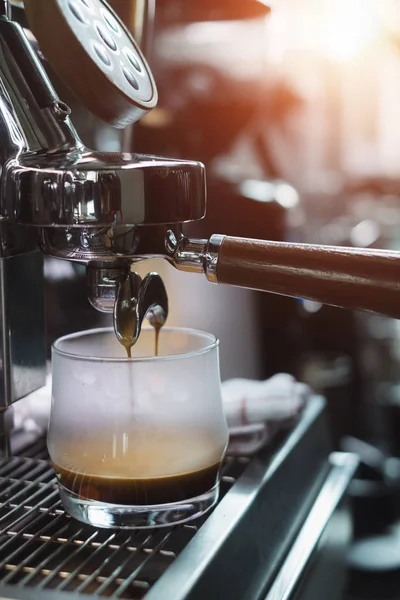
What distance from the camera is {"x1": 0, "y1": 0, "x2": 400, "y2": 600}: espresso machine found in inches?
13.5

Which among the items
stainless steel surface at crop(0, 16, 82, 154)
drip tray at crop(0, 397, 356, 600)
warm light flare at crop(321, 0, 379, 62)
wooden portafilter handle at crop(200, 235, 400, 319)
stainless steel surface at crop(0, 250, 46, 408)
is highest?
warm light flare at crop(321, 0, 379, 62)

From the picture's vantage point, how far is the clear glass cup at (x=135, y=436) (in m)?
0.38

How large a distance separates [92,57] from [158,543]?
239mm

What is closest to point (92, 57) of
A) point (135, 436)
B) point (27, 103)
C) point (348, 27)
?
point (27, 103)

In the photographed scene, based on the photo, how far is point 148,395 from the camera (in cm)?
38

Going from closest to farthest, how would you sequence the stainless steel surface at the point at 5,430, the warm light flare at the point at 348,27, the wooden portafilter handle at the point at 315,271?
the wooden portafilter handle at the point at 315,271
the stainless steel surface at the point at 5,430
the warm light flare at the point at 348,27

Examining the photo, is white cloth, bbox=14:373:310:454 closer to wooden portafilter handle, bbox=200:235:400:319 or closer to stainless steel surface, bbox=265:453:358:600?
stainless steel surface, bbox=265:453:358:600

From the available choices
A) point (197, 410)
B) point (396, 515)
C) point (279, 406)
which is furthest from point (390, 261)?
point (396, 515)

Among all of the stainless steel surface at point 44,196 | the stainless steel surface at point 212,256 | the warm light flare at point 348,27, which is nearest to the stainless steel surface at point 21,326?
the stainless steel surface at point 44,196

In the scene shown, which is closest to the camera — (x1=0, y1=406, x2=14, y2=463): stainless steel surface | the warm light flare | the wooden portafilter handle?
the wooden portafilter handle

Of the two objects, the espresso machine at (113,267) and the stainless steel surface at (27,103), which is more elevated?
the stainless steel surface at (27,103)

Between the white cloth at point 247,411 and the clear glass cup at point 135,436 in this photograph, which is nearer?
the clear glass cup at point 135,436

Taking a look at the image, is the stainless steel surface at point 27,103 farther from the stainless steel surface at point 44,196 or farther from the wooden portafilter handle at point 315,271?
the wooden portafilter handle at point 315,271

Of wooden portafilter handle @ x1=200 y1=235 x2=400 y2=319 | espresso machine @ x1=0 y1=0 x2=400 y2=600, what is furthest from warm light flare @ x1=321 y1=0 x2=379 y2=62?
wooden portafilter handle @ x1=200 y1=235 x2=400 y2=319
